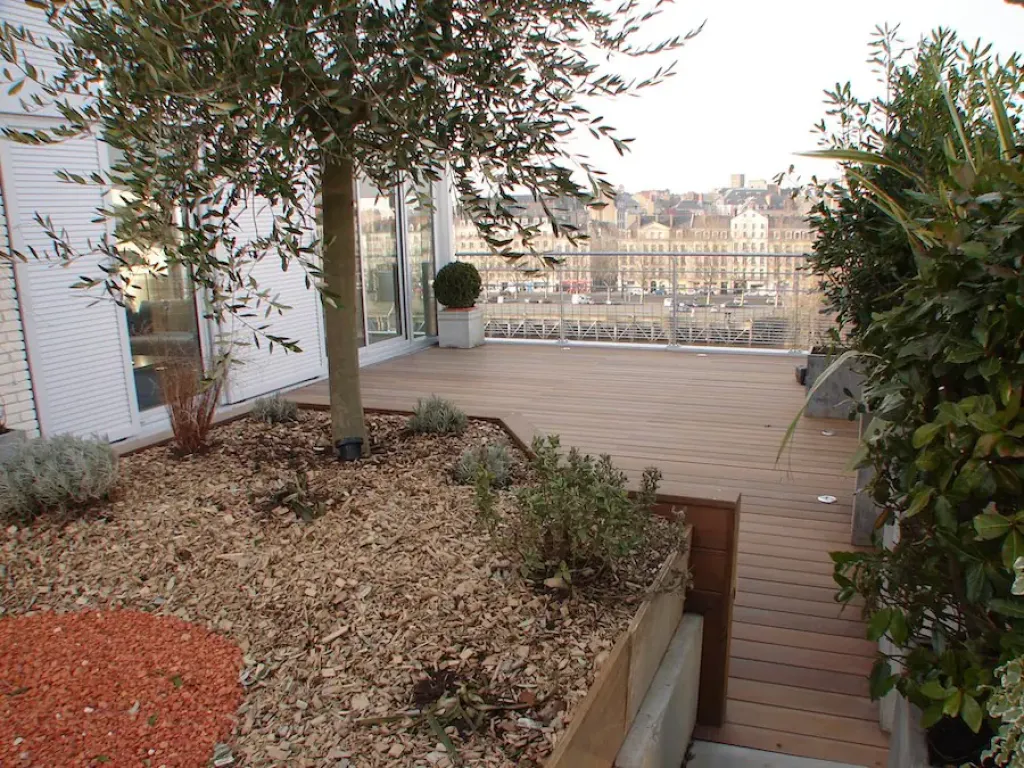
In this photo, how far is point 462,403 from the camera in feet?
21.3

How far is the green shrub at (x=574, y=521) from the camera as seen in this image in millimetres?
2070

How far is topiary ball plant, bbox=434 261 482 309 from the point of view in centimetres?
915

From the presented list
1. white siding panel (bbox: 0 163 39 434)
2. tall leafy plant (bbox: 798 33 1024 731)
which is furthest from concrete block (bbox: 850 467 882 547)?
white siding panel (bbox: 0 163 39 434)

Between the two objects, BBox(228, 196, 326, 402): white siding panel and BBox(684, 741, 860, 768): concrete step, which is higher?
BBox(228, 196, 326, 402): white siding panel

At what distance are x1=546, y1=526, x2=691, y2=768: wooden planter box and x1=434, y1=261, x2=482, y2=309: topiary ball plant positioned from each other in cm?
700

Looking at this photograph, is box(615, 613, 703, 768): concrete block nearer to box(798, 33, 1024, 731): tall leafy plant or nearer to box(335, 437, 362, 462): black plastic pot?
box(798, 33, 1024, 731): tall leafy plant

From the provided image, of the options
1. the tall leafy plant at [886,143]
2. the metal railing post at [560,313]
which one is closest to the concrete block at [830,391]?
the tall leafy plant at [886,143]

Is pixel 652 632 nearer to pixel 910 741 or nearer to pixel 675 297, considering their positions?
pixel 910 741

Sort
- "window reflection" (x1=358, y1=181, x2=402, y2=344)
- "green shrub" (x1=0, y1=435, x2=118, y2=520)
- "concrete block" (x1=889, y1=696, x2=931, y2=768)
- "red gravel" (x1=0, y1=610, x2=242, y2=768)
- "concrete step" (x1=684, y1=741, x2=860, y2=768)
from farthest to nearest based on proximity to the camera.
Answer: "window reflection" (x1=358, y1=181, x2=402, y2=344) < "green shrub" (x1=0, y1=435, x2=118, y2=520) < "concrete step" (x1=684, y1=741, x2=860, y2=768) < "red gravel" (x1=0, y1=610, x2=242, y2=768) < "concrete block" (x1=889, y1=696, x2=931, y2=768)

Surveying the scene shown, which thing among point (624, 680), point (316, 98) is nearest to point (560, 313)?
point (316, 98)

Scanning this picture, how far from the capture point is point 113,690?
1.75 metres

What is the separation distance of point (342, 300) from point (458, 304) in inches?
255

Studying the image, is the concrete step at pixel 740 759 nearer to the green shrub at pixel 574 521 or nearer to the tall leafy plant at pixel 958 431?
the green shrub at pixel 574 521

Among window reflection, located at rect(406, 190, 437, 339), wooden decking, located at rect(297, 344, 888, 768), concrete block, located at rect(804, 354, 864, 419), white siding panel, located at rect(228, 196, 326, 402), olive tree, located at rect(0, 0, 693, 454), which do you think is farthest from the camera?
window reflection, located at rect(406, 190, 437, 339)
